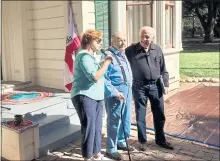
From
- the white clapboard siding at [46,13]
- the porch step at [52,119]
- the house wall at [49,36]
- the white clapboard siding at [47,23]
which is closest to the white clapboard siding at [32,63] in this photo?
the house wall at [49,36]

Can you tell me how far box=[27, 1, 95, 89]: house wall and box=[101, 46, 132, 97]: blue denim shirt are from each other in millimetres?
2385

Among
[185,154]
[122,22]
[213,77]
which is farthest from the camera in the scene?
[213,77]

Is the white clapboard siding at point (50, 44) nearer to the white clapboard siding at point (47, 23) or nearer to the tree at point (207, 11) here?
the white clapboard siding at point (47, 23)

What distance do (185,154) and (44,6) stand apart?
4.26 meters

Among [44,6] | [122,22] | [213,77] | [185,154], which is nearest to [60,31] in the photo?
[44,6]

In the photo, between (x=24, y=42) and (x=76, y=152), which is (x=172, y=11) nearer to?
(x=24, y=42)

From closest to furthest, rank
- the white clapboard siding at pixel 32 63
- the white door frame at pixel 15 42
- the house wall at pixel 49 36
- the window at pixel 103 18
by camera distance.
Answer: the window at pixel 103 18
the house wall at pixel 49 36
the white door frame at pixel 15 42
the white clapboard siding at pixel 32 63

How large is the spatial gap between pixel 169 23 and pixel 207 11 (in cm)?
2287

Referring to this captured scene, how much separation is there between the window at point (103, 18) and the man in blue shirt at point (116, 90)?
8.15 ft

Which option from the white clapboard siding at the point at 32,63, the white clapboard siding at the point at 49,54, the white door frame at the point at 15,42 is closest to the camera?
the white clapboard siding at the point at 49,54

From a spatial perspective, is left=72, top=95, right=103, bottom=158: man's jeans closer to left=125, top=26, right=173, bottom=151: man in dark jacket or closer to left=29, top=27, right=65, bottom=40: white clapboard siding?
left=125, top=26, right=173, bottom=151: man in dark jacket

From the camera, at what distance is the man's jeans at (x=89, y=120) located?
3.06 m

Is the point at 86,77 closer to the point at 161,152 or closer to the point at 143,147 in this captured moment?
the point at 143,147

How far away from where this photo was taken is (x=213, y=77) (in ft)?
32.7
